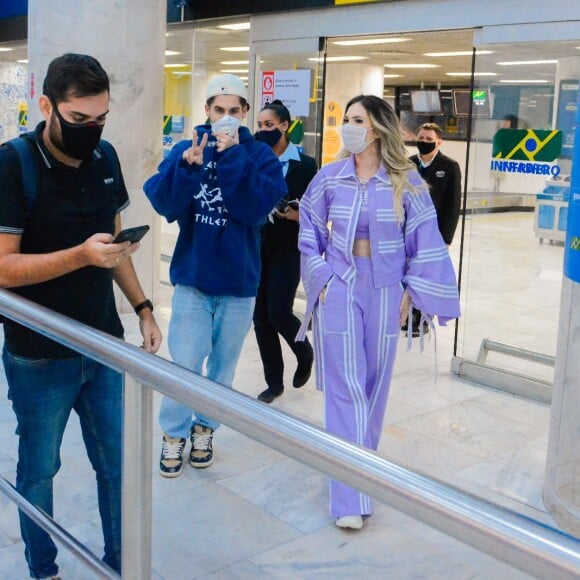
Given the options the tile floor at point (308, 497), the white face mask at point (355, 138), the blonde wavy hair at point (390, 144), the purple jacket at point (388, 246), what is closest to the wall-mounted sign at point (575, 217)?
the purple jacket at point (388, 246)

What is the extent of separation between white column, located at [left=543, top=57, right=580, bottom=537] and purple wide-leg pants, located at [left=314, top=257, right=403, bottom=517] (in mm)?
692

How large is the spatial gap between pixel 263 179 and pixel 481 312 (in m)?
2.58

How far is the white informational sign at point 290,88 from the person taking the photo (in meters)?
7.09

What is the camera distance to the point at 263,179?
3.59 metres

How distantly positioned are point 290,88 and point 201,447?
4092mm

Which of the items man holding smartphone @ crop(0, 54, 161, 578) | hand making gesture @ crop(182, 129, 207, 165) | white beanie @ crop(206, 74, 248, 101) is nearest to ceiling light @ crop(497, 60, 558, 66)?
white beanie @ crop(206, 74, 248, 101)

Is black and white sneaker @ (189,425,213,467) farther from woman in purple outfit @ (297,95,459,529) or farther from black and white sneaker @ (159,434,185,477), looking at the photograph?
woman in purple outfit @ (297,95,459,529)

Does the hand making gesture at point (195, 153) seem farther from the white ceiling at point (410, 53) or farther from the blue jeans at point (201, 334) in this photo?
the white ceiling at point (410, 53)

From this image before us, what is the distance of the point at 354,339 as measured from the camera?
11.5ft

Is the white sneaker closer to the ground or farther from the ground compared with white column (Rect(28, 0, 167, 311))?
closer to the ground

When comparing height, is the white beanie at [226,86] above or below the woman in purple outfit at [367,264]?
above

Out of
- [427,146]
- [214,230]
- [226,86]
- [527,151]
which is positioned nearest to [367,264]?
[214,230]

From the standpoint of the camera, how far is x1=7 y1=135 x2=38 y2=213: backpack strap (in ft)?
7.56

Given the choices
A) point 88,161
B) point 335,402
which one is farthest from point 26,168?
point 335,402
